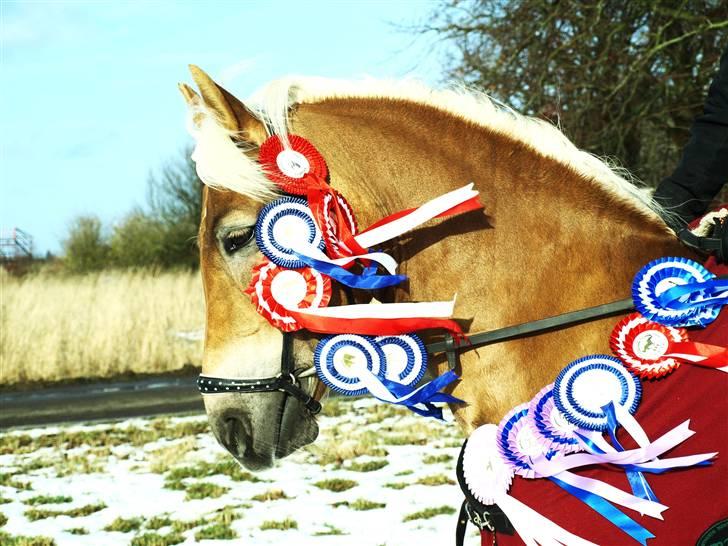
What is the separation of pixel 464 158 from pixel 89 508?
4140 millimetres

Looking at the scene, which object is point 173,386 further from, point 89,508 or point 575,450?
point 575,450

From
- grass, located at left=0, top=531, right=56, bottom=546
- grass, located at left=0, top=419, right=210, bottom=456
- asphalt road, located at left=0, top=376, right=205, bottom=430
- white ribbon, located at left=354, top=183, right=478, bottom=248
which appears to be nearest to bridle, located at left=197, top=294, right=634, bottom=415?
white ribbon, located at left=354, top=183, right=478, bottom=248

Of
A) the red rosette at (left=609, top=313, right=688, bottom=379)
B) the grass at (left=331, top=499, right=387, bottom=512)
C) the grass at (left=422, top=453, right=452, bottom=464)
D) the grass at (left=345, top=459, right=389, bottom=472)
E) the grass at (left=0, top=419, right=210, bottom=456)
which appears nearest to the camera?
the red rosette at (left=609, top=313, right=688, bottom=379)

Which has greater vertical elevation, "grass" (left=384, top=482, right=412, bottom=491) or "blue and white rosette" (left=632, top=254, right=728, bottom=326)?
"blue and white rosette" (left=632, top=254, right=728, bottom=326)

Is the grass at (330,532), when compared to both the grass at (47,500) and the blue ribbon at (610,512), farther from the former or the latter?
the blue ribbon at (610,512)

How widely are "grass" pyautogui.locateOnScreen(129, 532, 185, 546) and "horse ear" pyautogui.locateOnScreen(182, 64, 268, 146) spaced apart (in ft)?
10.3

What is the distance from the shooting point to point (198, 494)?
18.1 feet

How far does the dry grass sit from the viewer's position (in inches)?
472

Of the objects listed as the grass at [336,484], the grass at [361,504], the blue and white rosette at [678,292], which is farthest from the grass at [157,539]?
the blue and white rosette at [678,292]

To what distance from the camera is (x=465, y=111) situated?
2379 mm

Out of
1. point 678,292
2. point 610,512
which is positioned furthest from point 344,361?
point 678,292

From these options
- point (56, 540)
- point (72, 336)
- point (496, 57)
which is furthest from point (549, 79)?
point (56, 540)

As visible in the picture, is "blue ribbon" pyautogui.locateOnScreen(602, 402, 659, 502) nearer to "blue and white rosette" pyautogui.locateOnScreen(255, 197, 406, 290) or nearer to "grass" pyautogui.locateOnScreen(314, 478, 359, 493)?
"blue and white rosette" pyautogui.locateOnScreen(255, 197, 406, 290)

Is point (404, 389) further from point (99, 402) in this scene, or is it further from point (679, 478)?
point (99, 402)
